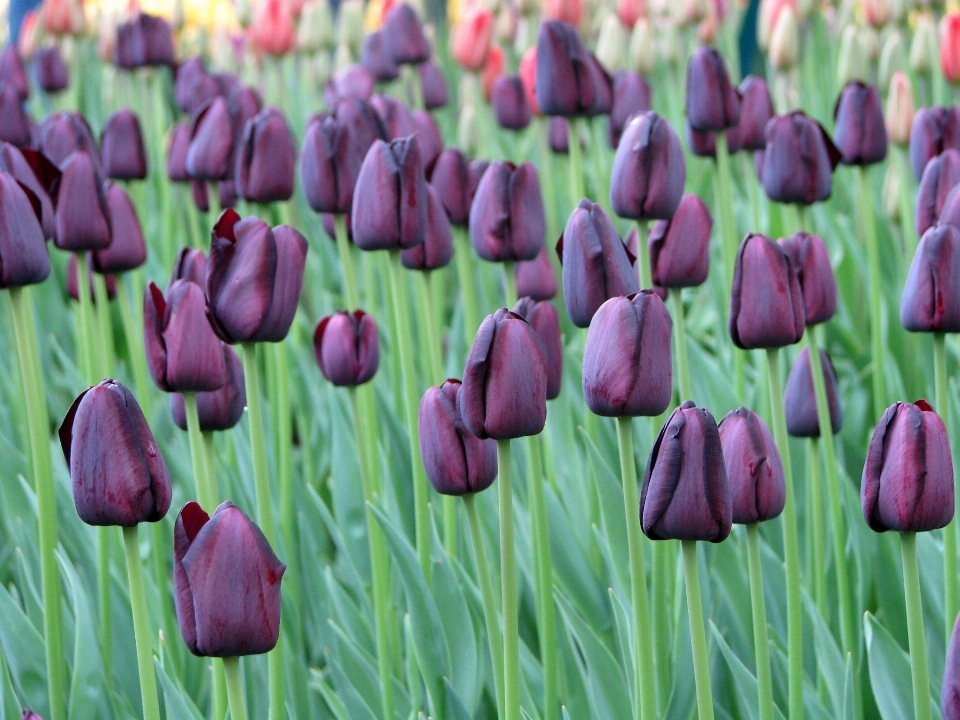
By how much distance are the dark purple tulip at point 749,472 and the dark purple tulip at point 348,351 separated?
1.92ft

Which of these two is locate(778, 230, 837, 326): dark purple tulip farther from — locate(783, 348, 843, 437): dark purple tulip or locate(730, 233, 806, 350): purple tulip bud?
locate(730, 233, 806, 350): purple tulip bud

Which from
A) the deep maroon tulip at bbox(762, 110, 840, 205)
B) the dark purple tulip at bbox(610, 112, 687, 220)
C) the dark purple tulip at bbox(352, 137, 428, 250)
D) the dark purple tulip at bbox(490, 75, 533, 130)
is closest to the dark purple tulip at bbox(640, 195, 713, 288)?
the dark purple tulip at bbox(610, 112, 687, 220)

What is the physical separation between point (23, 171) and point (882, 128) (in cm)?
133

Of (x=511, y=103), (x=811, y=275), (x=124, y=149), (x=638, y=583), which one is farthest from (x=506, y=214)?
(x=511, y=103)

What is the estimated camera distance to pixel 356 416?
1559 mm

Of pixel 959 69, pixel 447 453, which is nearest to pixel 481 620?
pixel 447 453

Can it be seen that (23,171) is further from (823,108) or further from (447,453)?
(823,108)

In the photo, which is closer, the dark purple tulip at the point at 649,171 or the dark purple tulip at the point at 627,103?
the dark purple tulip at the point at 649,171

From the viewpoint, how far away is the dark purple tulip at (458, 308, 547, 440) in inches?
39.1

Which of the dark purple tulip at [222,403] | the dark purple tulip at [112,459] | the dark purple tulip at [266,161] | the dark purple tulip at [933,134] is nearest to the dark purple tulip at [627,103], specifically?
the dark purple tulip at [933,134]

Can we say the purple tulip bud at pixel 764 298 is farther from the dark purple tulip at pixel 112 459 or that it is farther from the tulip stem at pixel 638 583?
the dark purple tulip at pixel 112 459

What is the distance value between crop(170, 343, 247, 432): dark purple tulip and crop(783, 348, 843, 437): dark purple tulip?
68cm

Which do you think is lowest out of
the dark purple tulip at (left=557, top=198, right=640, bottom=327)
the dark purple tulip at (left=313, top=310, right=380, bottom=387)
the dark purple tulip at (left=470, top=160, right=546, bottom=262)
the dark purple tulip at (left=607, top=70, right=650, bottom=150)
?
the dark purple tulip at (left=313, top=310, right=380, bottom=387)

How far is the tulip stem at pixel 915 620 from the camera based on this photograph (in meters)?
1.02
